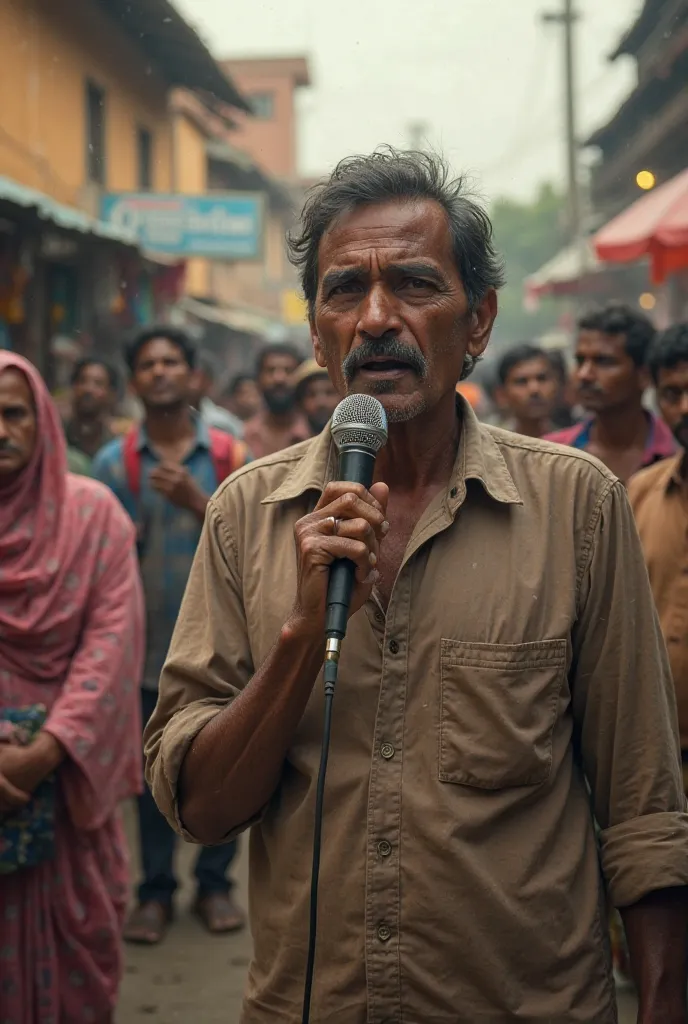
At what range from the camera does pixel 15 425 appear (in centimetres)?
389

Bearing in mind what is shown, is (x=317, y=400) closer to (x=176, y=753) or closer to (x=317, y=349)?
(x=317, y=349)

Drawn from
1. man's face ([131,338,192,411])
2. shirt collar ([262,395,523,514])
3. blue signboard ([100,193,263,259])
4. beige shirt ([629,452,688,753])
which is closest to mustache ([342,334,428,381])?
shirt collar ([262,395,523,514])

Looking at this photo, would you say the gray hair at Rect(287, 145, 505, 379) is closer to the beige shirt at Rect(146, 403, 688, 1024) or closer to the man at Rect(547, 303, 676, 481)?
the beige shirt at Rect(146, 403, 688, 1024)

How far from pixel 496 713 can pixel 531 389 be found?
528 centimetres

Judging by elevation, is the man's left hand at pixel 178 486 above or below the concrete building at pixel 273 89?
below

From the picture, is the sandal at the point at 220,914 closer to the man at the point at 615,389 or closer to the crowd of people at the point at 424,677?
the man at the point at 615,389

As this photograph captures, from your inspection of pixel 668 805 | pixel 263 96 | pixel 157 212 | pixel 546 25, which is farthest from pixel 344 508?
pixel 263 96

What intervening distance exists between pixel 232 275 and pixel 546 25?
36.3 ft

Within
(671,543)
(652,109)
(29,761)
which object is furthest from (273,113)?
(29,761)

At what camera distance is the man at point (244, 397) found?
11391 millimetres

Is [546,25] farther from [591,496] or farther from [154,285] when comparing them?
[591,496]

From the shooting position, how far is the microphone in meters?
1.96

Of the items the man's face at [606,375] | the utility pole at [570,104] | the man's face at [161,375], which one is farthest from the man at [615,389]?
the utility pole at [570,104]

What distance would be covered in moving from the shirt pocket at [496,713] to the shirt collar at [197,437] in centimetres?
372
